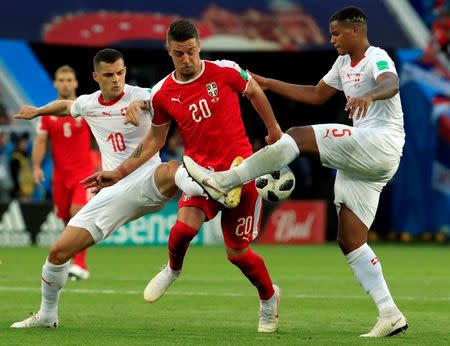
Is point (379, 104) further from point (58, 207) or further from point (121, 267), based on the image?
point (121, 267)

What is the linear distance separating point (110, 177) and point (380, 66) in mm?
2222

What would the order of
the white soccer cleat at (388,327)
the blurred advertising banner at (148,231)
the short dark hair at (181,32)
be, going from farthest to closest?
the blurred advertising banner at (148,231) < the white soccer cleat at (388,327) < the short dark hair at (181,32)

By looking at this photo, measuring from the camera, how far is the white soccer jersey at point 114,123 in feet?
35.2

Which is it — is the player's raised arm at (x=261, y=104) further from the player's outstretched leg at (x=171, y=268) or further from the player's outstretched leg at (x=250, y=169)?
the player's outstretched leg at (x=171, y=268)

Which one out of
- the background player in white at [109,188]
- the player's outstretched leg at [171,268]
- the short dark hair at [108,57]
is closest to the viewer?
the background player in white at [109,188]

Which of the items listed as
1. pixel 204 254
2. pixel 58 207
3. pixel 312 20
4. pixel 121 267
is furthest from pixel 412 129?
pixel 58 207

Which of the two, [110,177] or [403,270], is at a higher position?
[110,177]

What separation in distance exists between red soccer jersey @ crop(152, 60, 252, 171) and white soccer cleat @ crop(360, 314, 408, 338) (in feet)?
5.40

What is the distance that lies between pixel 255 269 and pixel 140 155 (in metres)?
1.27

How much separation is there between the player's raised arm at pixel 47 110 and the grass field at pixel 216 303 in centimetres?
171

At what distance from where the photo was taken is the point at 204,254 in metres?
20.6

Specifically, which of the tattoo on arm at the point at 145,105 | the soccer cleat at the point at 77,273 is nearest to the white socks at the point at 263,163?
the tattoo on arm at the point at 145,105

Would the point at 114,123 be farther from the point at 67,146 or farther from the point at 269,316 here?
the point at 67,146

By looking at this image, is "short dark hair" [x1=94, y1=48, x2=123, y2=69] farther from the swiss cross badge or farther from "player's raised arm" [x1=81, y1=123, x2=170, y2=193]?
the swiss cross badge
